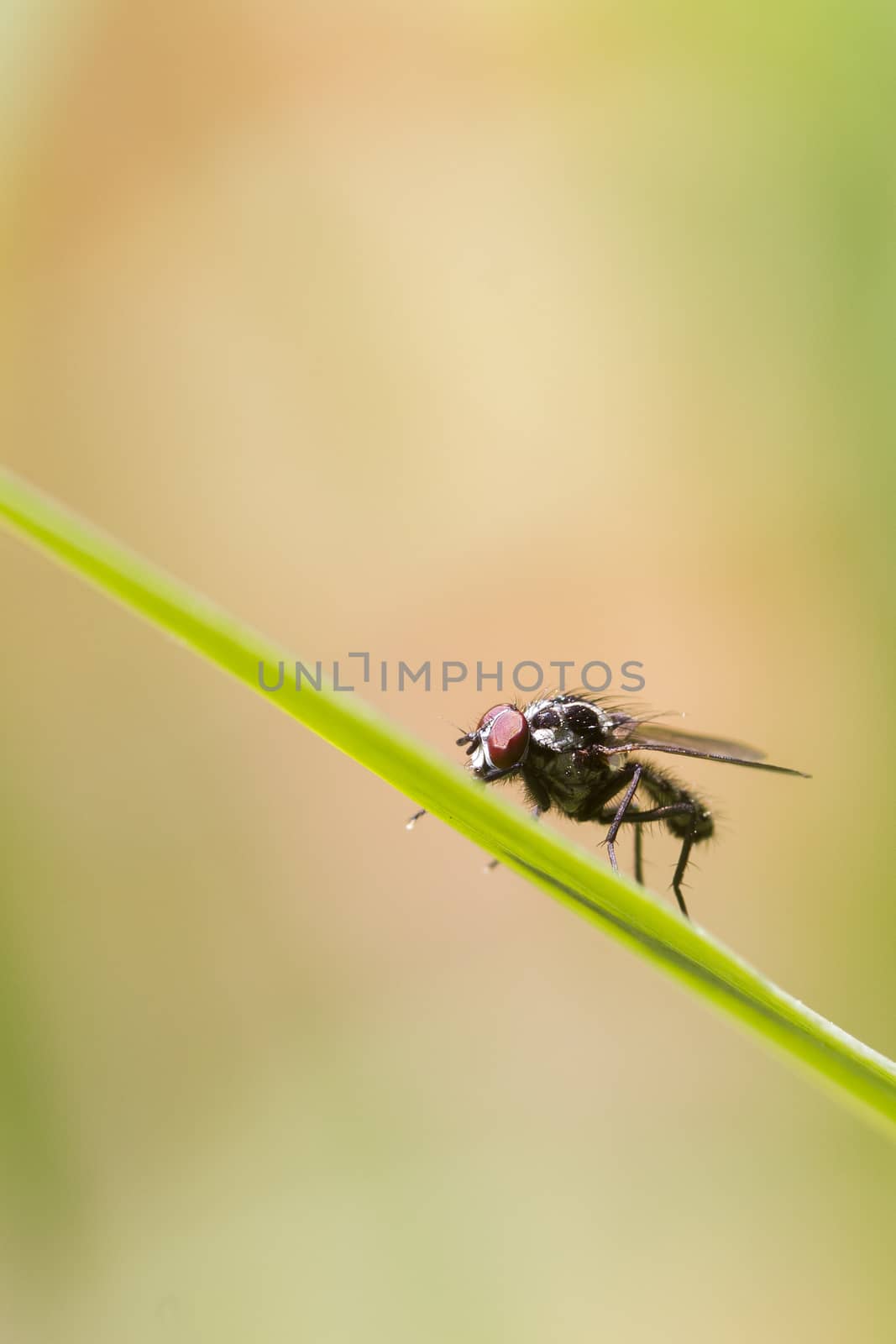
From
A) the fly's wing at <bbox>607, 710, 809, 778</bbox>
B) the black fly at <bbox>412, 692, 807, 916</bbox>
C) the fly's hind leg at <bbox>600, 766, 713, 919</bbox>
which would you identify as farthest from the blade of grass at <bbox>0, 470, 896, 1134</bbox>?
the fly's hind leg at <bbox>600, 766, 713, 919</bbox>

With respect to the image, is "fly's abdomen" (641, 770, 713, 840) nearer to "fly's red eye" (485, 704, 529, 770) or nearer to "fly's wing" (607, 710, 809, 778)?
"fly's wing" (607, 710, 809, 778)

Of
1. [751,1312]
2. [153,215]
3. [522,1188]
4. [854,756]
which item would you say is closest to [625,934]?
[522,1188]

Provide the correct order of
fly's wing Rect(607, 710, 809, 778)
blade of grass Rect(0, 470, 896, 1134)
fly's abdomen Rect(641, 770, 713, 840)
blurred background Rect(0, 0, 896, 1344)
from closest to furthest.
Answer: blade of grass Rect(0, 470, 896, 1134), fly's wing Rect(607, 710, 809, 778), fly's abdomen Rect(641, 770, 713, 840), blurred background Rect(0, 0, 896, 1344)

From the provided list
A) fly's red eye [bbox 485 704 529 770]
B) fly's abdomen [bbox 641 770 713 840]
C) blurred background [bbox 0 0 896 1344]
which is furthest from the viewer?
blurred background [bbox 0 0 896 1344]

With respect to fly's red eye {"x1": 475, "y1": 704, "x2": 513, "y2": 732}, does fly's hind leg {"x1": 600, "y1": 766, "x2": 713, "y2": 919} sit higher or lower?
lower

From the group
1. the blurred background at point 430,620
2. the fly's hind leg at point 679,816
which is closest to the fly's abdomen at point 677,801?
the fly's hind leg at point 679,816

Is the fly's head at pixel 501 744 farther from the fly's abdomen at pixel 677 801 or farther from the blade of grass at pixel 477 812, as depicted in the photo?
the blade of grass at pixel 477 812
